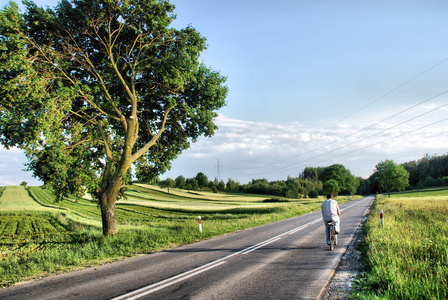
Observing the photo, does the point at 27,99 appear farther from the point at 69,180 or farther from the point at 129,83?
the point at 129,83

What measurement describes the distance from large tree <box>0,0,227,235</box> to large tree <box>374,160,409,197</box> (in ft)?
280

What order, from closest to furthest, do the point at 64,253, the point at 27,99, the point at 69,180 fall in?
the point at 64,253, the point at 27,99, the point at 69,180

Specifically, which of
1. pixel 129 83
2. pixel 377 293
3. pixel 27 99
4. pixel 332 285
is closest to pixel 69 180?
pixel 27 99

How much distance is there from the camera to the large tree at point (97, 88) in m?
11.0

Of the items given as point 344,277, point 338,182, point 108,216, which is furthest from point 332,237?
point 338,182

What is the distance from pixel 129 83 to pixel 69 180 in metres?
6.32

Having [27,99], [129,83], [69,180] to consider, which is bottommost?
[69,180]

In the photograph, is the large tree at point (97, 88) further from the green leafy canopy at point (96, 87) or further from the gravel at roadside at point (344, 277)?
the gravel at roadside at point (344, 277)

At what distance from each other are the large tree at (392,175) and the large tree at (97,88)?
85238 millimetres

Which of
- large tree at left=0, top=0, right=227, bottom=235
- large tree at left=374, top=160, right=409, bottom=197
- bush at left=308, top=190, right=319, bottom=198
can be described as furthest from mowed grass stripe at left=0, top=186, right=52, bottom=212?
bush at left=308, top=190, right=319, bottom=198

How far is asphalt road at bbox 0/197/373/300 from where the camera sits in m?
5.55

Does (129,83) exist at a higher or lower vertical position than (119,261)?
higher

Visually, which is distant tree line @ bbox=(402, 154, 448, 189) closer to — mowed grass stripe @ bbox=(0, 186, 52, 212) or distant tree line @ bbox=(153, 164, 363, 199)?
distant tree line @ bbox=(153, 164, 363, 199)

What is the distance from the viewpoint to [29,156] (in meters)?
12.4
